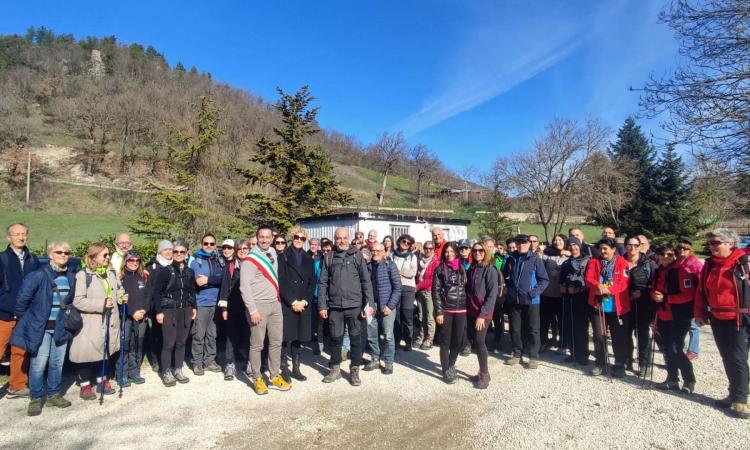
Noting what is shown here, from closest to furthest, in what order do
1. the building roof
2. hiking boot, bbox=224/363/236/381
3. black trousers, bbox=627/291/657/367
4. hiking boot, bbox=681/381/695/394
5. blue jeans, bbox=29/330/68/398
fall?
blue jeans, bbox=29/330/68/398, hiking boot, bbox=681/381/695/394, hiking boot, bbox=224/363/236/381, black trousers, bbox=627/291/657/367, the building roof

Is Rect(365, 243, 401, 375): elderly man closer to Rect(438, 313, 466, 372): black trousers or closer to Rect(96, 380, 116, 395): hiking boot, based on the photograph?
Rect(438, 313, 466, 372): black trousers

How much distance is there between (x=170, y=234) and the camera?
1551 cm

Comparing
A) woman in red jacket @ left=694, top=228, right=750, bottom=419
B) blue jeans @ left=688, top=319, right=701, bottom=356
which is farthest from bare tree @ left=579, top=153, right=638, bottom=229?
woman in red jacket @ left=694, top=228, right=750, bottom=419

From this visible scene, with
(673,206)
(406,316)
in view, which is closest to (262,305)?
(406,316)

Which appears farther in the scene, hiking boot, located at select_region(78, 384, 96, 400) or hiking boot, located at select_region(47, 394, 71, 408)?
hiking boot, located at select_region(78, 384, 96, 400)

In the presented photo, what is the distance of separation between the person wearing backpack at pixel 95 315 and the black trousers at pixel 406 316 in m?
4.02

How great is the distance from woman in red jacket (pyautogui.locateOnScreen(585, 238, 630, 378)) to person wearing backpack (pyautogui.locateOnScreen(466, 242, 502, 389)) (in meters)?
1.37

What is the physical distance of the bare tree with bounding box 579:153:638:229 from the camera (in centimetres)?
2908

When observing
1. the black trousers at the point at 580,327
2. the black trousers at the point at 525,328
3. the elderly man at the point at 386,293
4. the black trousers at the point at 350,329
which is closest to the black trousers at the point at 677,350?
the black trousers at the point at 580,327

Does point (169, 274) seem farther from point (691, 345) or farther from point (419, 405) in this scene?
point (691, 345)

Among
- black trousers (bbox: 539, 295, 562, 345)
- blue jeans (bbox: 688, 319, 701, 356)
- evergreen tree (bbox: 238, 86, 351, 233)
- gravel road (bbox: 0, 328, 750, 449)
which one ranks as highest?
evergreen tree (bbox: 238, 86, 351, 233)

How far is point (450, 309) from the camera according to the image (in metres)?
5.48

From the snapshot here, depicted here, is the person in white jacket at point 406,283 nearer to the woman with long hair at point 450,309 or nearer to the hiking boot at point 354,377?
the woman with long hair at point 450,309

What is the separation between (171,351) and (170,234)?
1124cm
